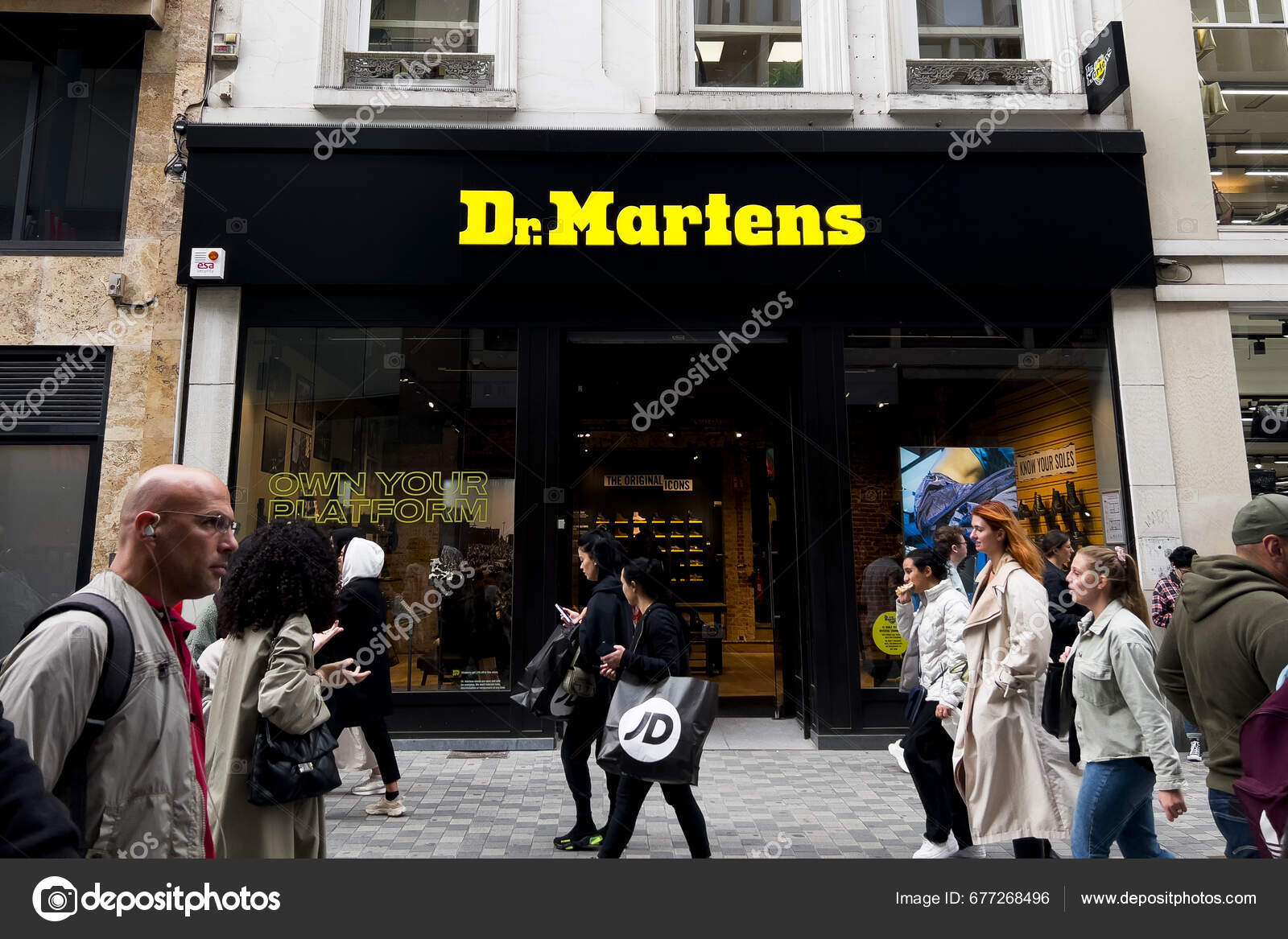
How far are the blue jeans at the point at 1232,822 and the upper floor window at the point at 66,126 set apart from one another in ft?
34.1

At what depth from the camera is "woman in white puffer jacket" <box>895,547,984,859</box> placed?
471cm

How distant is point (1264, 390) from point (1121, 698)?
713 cm

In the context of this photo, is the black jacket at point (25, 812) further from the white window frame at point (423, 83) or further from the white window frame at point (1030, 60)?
the white window frame at point (1030, 60)

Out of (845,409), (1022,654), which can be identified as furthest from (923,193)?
(1022,654)

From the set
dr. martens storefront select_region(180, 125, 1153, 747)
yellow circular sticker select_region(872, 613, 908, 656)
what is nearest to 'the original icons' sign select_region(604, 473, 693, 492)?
dr. martens storefront select_region(180, 125, 1153, 747)

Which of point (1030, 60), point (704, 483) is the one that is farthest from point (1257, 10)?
point (704, 483)

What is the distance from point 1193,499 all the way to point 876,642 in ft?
11.8

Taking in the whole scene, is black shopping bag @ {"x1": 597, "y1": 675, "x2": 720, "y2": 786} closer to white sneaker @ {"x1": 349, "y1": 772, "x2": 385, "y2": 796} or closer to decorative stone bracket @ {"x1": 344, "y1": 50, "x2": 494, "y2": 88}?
white sneaker @ {"x1": 349, "y1": 772, "x2": 385, "y2": 796}

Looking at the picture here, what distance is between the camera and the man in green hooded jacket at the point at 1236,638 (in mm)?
2781

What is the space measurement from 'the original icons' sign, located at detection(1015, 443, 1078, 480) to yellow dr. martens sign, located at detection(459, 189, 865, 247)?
3.06 m

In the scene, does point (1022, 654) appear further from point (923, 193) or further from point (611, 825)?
point (923, 193)

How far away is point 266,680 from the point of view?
9.92ft

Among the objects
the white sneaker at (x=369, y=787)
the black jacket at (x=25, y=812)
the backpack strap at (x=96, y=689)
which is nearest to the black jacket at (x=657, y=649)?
the backpack strap at (x=96, y=689)

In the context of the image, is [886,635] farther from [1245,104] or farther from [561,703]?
[1245,104]
